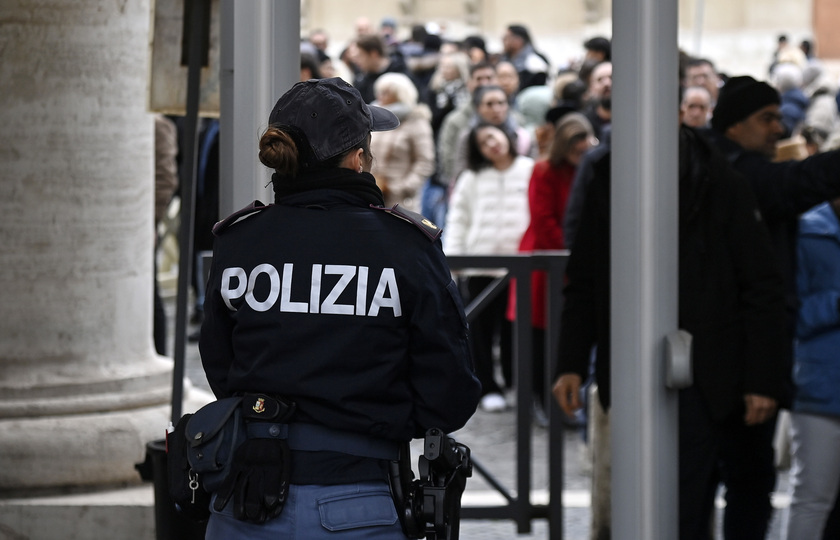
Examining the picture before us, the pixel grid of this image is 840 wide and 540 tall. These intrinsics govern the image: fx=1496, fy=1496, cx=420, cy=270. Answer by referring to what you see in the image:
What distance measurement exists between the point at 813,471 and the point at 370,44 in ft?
26.6

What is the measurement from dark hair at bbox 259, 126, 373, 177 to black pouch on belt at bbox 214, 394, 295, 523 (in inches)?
17.0

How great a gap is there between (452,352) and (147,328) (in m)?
2.96

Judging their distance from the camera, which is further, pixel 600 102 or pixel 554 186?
pixel 600 102

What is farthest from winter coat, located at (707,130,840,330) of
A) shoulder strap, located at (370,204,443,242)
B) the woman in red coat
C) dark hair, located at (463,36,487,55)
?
dark hair, located at (463,36,487,55)

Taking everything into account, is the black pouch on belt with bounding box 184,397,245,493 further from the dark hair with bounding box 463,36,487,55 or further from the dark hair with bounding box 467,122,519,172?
the dark hair with bounding box 463,36,487,55

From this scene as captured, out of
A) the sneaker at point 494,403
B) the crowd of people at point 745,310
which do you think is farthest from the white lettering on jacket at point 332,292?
the sneaker at point 494,403

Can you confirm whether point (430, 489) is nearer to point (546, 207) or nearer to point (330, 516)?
point (330, 516)

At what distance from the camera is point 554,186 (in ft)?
24.7

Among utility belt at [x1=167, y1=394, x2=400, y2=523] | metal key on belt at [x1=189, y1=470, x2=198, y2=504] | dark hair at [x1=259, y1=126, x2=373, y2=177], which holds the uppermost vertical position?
dark hair at [x1=259, y1=126, x2=373, y2=177]

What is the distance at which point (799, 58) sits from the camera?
15.3m

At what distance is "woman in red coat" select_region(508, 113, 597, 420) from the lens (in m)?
7.53

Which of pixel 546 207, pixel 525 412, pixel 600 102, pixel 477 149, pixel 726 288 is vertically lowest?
pixel 525 412

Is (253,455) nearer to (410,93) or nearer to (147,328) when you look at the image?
(147,328)

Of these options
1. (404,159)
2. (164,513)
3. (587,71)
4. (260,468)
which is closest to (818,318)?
(164,513)
